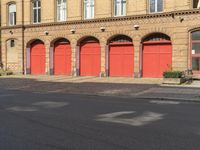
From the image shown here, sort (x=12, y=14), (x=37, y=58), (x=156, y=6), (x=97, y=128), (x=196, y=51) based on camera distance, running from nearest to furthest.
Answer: (x=97, y=128) → (x=196, y=51) → (x=156, y=6) → (x=37, y=58) → (x=12, y=14)

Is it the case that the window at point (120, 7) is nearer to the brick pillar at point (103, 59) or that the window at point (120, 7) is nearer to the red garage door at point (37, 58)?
the brick pillar at point (103, 59)

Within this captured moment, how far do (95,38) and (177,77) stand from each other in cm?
1054

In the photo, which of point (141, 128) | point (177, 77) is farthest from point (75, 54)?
point (141, 128)

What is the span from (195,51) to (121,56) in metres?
6.52

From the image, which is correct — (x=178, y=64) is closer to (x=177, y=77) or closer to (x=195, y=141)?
(x=177, y=77)

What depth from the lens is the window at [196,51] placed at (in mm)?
26125

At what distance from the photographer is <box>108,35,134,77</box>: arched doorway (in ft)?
98.6

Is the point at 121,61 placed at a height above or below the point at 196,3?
below

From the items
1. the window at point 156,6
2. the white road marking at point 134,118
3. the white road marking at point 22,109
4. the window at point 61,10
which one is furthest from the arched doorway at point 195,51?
the white road marking at point 22,109

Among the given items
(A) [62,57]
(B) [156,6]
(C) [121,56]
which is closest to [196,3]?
(B) [156,6]

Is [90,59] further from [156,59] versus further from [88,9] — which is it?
[156,59]

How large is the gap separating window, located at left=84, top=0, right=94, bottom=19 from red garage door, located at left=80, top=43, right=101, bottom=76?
2.44 meters

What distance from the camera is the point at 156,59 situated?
28828 mm

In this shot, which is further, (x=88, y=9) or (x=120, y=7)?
(x=88, y=9)
